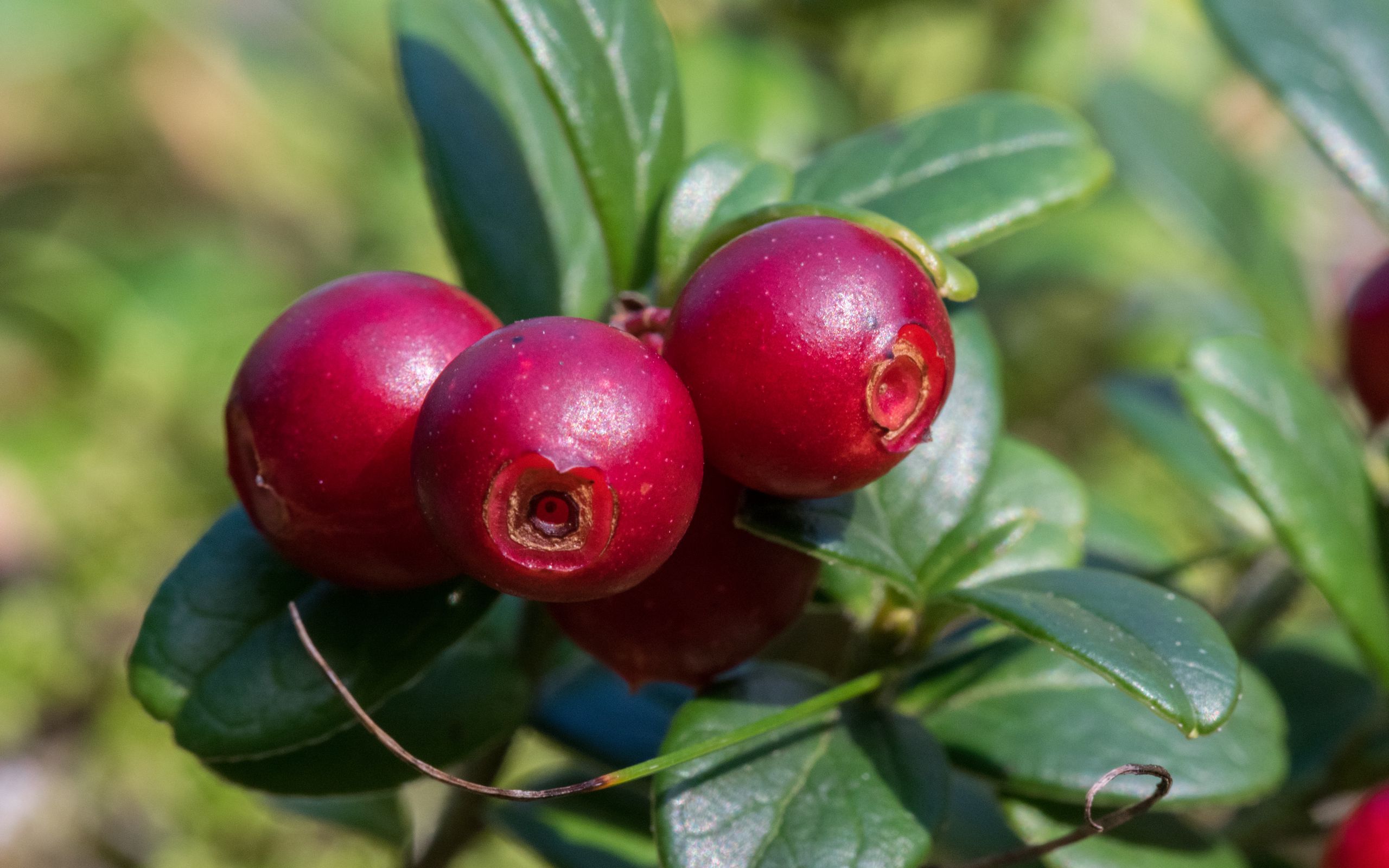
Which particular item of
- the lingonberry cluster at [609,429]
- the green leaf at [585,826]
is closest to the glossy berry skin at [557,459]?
the lingonberry cluster at [609,429]

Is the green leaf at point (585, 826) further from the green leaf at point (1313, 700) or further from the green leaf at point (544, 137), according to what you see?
the green leaf at point (1313, 700)

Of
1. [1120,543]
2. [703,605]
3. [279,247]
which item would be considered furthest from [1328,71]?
[279,247]

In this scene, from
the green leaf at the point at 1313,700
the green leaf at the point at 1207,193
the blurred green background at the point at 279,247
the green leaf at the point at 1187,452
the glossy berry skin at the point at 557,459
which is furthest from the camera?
the blurred green background at the point at 279,247

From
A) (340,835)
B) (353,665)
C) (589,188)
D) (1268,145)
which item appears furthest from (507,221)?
(1268,145)

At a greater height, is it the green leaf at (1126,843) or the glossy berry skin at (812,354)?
the glossy berry skin at (812,354)

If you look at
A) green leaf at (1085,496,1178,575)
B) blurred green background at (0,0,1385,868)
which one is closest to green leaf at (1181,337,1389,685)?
green leaf at (1085,496,1178,575)

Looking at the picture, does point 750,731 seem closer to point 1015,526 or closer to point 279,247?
point 1015,526

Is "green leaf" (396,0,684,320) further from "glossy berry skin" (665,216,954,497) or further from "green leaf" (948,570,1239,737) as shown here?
"green leaf" (948,570,1239,737)

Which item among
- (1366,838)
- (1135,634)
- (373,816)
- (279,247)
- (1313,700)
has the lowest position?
(279,247)
